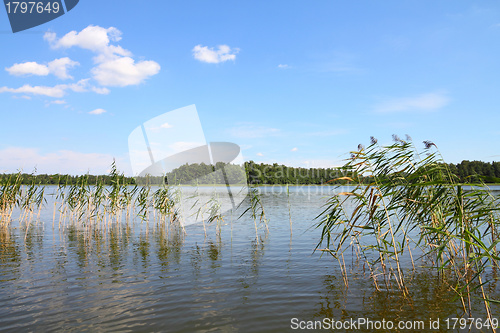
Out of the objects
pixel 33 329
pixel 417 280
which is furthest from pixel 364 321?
pixel 33 329

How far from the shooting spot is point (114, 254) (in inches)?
607

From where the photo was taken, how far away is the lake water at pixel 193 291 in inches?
305

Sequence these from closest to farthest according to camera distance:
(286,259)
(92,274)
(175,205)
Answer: (92,274) → (286,259) → (175,205)

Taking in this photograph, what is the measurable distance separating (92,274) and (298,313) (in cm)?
844

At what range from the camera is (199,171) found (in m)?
27.6

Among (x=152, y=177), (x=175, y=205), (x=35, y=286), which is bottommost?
(x=35, y=286)

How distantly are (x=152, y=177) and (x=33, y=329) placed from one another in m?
18.5

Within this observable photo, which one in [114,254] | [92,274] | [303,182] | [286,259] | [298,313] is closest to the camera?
[298,313]

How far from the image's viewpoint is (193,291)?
387 inches

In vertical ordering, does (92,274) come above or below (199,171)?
below


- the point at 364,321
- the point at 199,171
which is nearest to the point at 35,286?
the point at 364,321

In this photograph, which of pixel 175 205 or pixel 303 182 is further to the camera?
pixel 303 182

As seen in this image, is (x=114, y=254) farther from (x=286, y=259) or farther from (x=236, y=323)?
(x=236, y=323)

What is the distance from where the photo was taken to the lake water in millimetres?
7738
